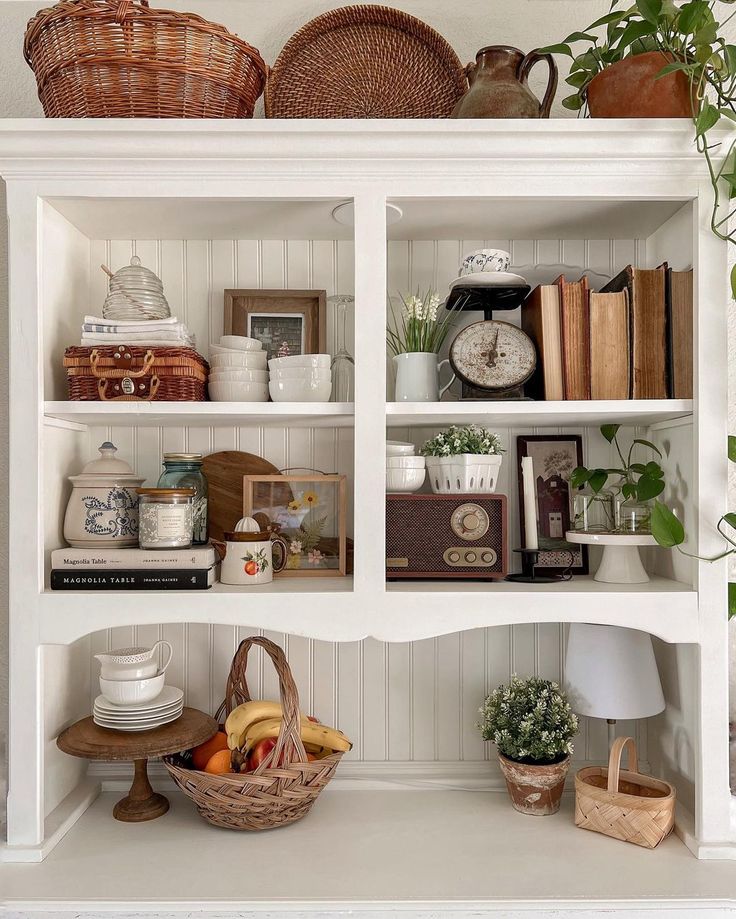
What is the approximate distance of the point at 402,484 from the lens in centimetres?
155

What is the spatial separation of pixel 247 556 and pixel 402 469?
353 mm

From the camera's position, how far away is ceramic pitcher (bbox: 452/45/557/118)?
4.77ft

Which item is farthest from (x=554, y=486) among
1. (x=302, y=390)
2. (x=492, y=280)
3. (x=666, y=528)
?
(x=302, y=390)

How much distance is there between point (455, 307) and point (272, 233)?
44cm

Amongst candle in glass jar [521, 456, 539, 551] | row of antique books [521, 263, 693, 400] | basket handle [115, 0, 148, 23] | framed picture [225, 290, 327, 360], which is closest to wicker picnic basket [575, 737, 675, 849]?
candle in glass jar [521, 456, 539, 551]

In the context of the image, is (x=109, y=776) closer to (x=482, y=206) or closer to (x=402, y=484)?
(x=402, y=484)

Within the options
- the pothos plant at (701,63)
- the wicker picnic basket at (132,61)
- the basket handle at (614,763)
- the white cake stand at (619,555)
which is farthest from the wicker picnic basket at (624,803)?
the wicker picnic basket at (132,61)

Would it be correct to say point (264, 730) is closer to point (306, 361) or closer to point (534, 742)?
point (534, 742)

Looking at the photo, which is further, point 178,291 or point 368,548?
Result: point 178,291

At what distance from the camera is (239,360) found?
4.99ft

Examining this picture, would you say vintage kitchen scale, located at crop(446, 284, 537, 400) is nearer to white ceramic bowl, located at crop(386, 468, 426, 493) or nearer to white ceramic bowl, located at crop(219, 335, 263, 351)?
white ceramic bowl, located at crop(386, 468, 426, 493)

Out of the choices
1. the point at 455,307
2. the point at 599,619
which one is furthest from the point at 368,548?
the point at 455,307

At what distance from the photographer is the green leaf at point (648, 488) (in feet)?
4.97

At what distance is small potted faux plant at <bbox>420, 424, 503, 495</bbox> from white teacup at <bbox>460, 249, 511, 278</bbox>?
33 cm
